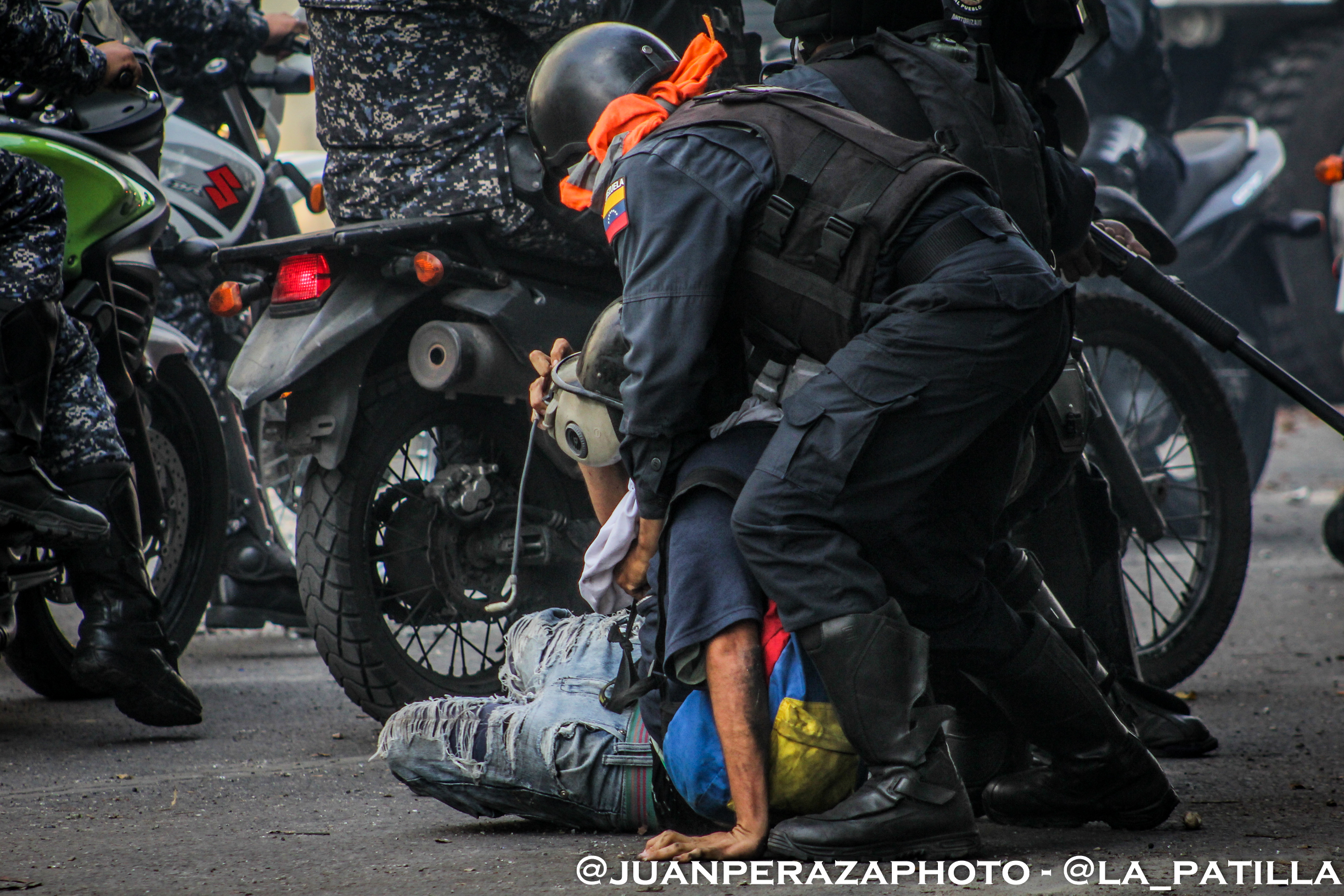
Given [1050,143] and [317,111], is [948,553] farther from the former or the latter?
[317,111]

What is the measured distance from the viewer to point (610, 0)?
13.2ft

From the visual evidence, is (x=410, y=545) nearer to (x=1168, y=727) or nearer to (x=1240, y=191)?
(x=1168, y=727)

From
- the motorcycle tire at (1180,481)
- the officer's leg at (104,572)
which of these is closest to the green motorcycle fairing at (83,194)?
the officer's leg at (104,572)

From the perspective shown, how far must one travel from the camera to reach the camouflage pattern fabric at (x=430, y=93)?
146 inches

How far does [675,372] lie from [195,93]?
3.57m

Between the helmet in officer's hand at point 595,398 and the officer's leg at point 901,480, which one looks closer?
the officer's leg at point 901,480

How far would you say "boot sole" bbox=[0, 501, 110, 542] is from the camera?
11.2 ft

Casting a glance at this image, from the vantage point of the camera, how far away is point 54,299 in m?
3.61

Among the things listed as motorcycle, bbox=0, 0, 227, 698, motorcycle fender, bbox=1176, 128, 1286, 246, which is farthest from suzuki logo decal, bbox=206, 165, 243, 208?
motorcycle fender, bbox=1176, 128, 1286, 246

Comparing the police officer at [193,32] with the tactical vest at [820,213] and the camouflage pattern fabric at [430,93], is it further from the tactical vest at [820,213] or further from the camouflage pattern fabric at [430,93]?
the tactical vest at [820,213]

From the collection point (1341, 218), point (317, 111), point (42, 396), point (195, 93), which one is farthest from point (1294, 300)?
point (42, 396)

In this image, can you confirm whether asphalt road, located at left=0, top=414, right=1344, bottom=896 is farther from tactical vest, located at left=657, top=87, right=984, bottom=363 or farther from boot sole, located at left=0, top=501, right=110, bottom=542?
tactical vest, located at left=657, top=87, right=984, bottom=363

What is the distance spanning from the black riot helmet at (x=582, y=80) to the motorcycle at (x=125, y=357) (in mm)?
1177

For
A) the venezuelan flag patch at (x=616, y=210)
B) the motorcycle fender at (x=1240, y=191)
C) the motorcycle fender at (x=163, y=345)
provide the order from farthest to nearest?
the motorcycle fender at (x=1240, y=191), the motorcycle fender at (x=163, y=345), the venezuelan flag patch at (x=616, y=210)
